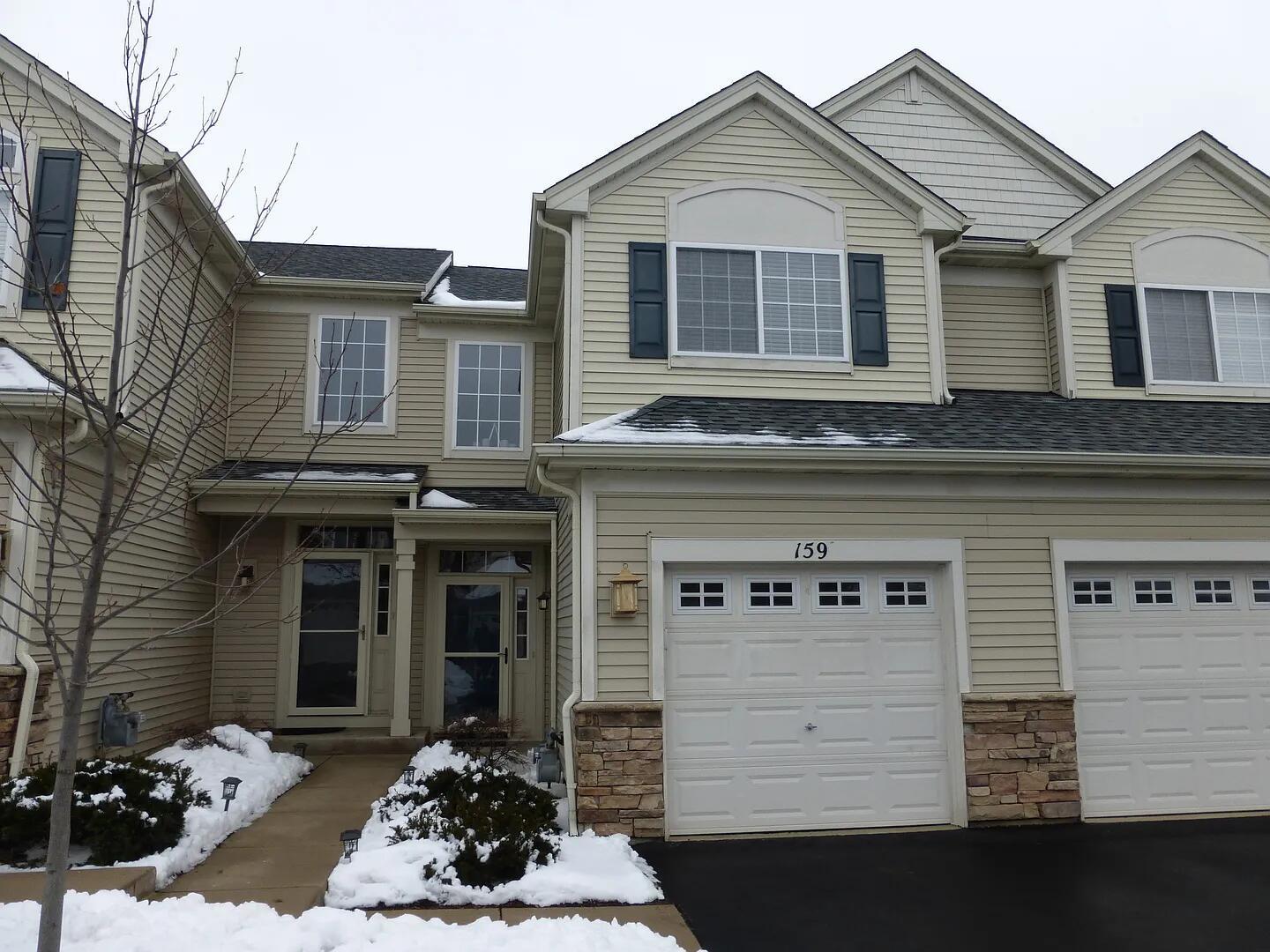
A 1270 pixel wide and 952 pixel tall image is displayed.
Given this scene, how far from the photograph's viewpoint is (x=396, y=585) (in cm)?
1084

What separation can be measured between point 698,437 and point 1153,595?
14.0 feet

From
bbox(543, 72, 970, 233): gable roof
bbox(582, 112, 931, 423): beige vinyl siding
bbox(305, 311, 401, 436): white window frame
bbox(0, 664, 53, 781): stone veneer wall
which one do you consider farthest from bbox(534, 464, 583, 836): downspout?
bbox(305, 311, 401, 436): white window frame

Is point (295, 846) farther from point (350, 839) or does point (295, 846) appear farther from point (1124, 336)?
point (1124, 336)

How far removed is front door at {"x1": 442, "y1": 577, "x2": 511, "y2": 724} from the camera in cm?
1135

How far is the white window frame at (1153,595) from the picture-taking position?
8008 millimetres

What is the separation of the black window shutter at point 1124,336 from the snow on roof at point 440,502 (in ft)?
23.4

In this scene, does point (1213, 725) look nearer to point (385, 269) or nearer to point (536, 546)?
point (536, 546)

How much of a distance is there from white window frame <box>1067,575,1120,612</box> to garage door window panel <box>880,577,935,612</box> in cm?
125

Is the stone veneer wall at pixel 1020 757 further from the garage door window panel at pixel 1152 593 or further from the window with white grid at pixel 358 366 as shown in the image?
the window with white grid at pixel 358 366

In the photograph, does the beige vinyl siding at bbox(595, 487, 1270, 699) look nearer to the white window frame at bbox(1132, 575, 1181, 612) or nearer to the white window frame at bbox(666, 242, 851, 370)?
the white window frame at bbox(1132, 575, 1181, 612)

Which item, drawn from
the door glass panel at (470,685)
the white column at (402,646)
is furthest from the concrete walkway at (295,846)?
the door glass panel at (470,685)

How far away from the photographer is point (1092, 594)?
7.96 metres

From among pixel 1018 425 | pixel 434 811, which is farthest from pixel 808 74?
pixel 434 811

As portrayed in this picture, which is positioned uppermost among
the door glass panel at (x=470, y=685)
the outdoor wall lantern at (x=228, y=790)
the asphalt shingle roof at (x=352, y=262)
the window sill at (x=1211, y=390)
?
the asphalt shingle roof at (x=352, y=262)
